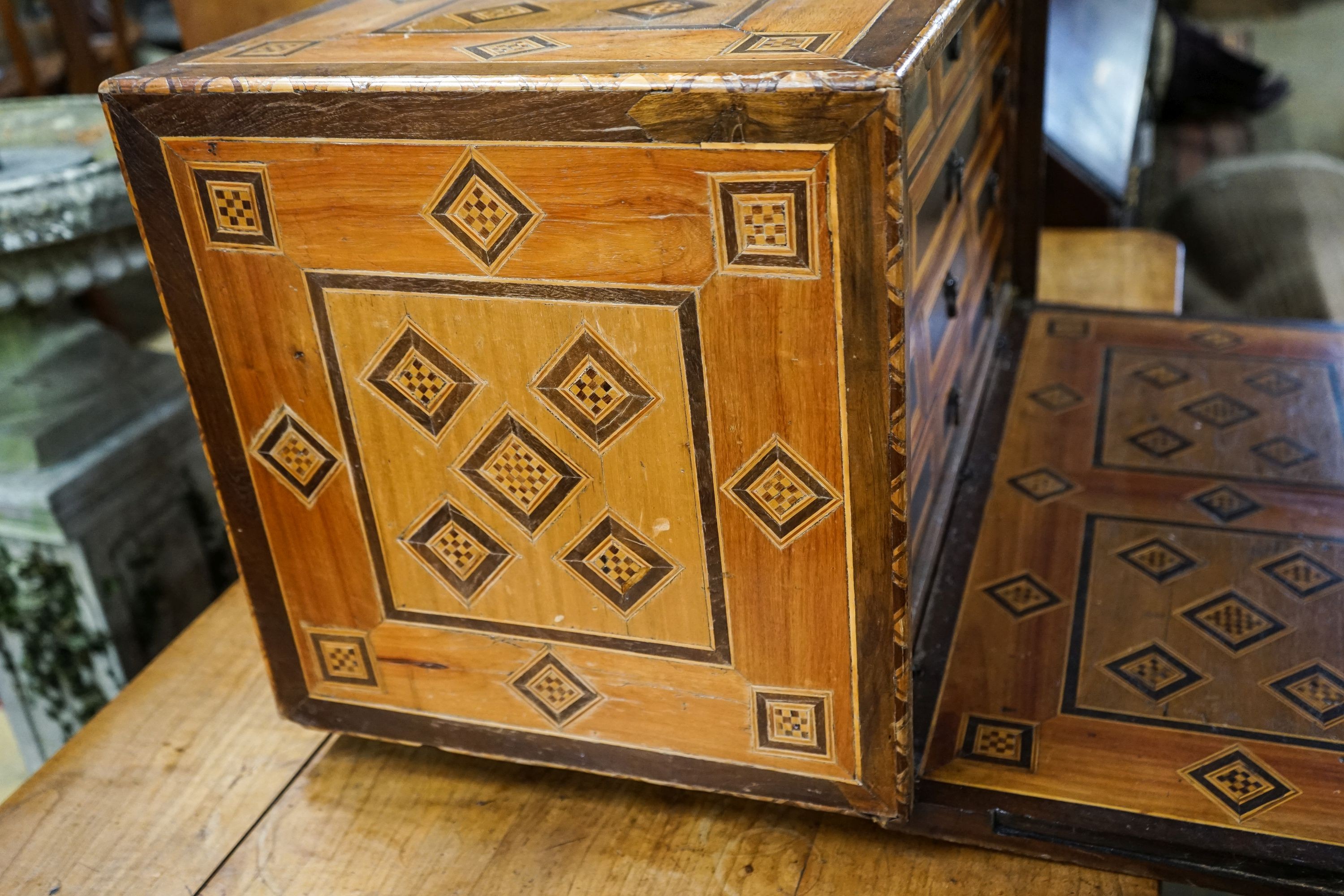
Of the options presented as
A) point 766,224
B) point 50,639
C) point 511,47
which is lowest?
point 50,639

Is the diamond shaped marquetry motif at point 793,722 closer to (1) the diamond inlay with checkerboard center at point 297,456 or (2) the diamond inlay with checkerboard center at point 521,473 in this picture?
(2) the diamond inlay with checkerboard center at point 521,473

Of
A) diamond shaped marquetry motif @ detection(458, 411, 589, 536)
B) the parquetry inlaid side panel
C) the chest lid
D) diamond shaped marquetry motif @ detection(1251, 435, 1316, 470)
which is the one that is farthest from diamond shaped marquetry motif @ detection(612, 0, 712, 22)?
diamond shaped marquetry motif @ detection(1251, 435, 1316, 470)

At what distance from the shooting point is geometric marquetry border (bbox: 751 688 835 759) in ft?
3.09

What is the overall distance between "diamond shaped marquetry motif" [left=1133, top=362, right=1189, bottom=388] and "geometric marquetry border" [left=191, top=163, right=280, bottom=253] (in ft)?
3.86

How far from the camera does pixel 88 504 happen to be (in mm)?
1612

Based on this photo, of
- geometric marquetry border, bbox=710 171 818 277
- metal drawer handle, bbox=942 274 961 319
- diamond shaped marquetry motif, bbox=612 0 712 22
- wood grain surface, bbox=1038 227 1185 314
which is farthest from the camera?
wood grain surface, bbox=1038 227 1185 314

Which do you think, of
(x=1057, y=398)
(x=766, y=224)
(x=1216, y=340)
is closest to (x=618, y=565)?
(x=766, y=224)

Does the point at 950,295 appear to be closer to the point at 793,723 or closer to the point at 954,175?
the point at 954,175

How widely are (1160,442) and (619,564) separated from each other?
833 millimetres

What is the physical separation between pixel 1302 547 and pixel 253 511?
3.44ft

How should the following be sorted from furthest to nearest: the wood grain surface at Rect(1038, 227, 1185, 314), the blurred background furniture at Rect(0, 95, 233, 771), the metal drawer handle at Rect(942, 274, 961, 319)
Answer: the wood grain surface at Rect(1038, 227, 1185, 314)
the blurred background furniture at Rect(0, 95, 233, 771)
the metal drawer handle at Rect(942, 274, 961, 319)

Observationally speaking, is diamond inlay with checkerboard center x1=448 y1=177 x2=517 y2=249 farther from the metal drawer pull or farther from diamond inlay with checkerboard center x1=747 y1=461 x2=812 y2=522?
the metal drawer pull

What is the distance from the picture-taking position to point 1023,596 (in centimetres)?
122

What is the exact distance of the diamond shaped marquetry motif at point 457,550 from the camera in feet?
3.18
